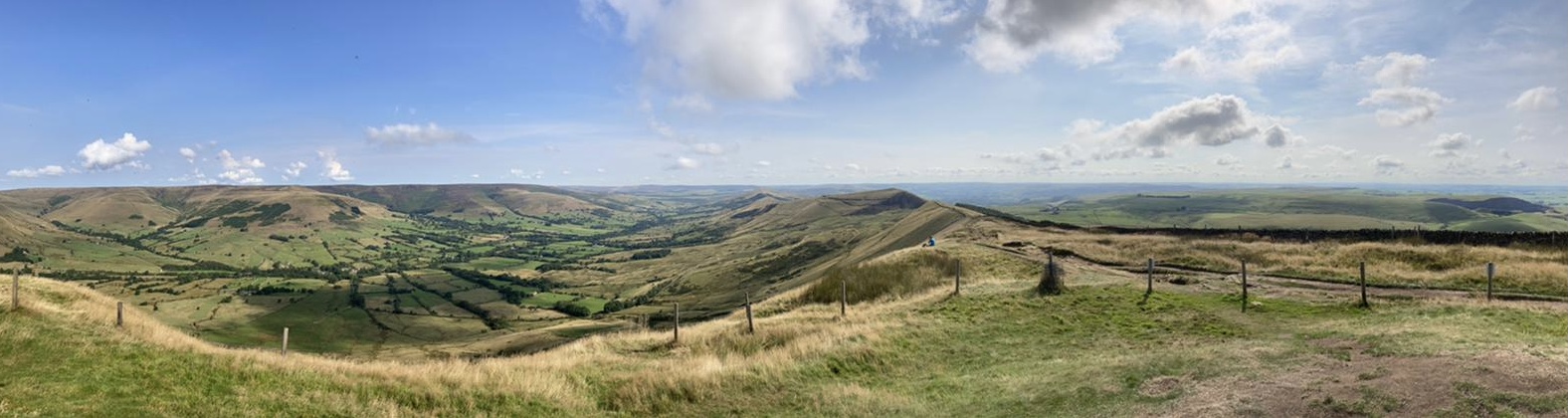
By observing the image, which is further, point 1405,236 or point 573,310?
point 573,310

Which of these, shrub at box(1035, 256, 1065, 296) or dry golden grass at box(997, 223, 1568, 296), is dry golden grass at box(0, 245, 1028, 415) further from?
dry golden grass at box(997, 223, 1568, 296)

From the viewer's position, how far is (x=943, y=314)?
36.9 m

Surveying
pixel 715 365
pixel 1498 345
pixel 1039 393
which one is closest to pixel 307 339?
pixel 715 365

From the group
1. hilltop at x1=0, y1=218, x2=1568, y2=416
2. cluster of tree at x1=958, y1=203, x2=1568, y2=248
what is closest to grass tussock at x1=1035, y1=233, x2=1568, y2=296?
cluster of tree at x1=958, y1=203, x2=1568, y2=248

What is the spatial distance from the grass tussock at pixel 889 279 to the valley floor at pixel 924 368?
20.0 m

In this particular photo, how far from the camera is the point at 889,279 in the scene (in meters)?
59.5

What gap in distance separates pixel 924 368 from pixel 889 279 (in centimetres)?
3191

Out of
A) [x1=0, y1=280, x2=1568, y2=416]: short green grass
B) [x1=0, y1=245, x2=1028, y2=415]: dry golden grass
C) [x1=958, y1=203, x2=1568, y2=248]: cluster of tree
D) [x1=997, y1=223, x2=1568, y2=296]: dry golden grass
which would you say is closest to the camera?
[x1=0, y1=280, x2=1568, y2=416]: short green grass

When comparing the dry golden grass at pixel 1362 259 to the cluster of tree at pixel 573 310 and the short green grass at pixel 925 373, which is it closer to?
the short green grass at pixel 925 373

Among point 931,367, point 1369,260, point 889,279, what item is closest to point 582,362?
point 931,367

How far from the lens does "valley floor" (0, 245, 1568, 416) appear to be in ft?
53.2

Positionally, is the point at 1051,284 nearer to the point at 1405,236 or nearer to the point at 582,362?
the point at 582,362

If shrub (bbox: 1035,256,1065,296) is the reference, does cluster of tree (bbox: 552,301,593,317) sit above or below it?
below

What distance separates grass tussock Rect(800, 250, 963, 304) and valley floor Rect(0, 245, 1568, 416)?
20.0 m
